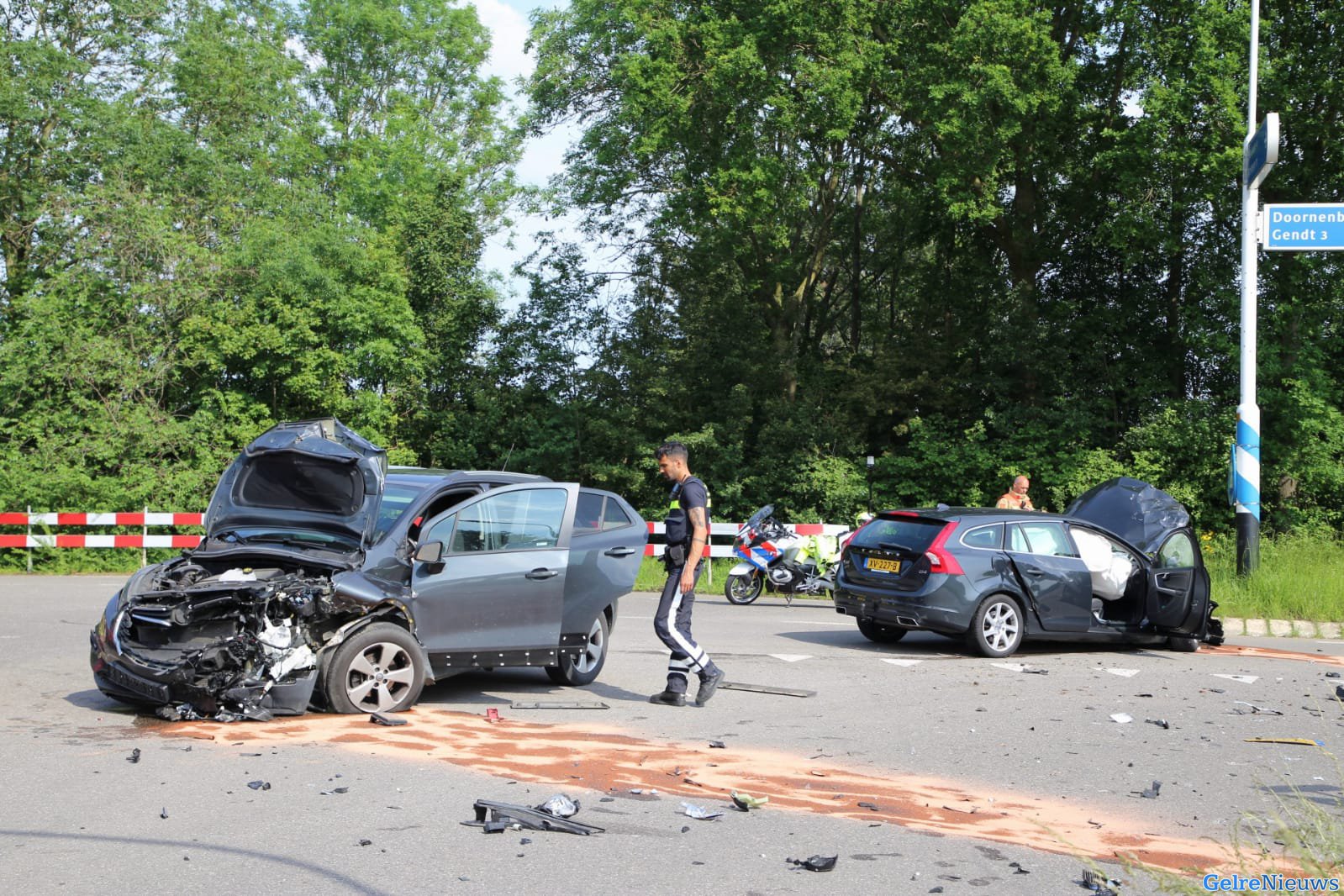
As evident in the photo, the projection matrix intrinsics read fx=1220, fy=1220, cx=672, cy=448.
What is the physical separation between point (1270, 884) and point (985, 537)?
317 inches

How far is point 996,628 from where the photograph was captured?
12375 mm

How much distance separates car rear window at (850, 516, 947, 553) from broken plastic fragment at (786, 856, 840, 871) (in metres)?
7.30

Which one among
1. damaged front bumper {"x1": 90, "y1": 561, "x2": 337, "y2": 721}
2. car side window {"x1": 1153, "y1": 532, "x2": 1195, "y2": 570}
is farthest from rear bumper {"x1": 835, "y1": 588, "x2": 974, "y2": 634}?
damaged front bumper {"x1": 90, "y1": 561, "x2": 337, "y2": 721}

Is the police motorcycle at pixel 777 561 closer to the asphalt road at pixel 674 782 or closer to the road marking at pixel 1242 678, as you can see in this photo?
the asphalt road at pixel 674 782

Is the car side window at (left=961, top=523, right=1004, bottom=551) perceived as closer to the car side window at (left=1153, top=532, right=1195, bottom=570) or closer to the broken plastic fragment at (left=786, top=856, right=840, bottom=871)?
the car side window at (left=1153, top=532, right=1195, bottom=570)

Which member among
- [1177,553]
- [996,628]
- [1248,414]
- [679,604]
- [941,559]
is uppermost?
[1248,414]

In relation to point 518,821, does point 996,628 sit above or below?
above

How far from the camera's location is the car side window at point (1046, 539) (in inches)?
496

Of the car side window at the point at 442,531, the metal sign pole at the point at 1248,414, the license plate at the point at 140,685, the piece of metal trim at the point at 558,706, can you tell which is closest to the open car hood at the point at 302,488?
the car side window at the point at 442,531

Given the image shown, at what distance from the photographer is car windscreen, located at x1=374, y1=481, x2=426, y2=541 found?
937 cm

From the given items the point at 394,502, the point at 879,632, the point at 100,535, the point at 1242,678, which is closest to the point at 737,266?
the point at 100,535

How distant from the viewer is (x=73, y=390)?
28.9 m

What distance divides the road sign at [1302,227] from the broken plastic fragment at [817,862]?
1424cm

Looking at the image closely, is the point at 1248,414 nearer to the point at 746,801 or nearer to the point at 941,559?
the point at 941,559
